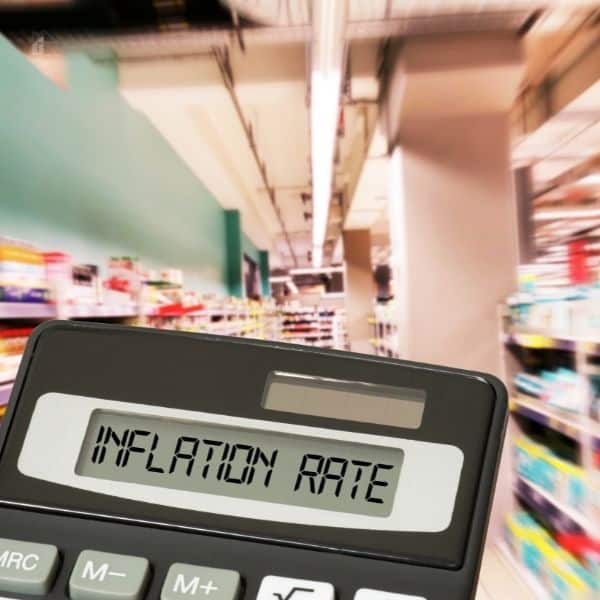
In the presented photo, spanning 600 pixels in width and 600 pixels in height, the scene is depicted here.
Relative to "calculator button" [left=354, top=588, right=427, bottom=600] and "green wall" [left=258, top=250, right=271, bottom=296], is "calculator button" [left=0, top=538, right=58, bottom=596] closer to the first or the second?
"calculator button" [left=354, top=588, right=427, bottom=600]

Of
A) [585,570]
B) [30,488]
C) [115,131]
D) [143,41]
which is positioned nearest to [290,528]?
[30,488]

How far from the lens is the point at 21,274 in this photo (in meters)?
1.81

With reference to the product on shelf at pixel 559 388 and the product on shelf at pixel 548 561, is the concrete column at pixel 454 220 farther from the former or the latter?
the product on shelf at pixel 548 561

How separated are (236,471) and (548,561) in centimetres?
264

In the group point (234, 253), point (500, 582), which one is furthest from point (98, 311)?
point (234, 253)

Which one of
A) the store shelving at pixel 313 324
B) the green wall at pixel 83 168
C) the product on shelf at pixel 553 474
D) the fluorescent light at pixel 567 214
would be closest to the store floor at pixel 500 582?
the product on shelf at pixel 553 474

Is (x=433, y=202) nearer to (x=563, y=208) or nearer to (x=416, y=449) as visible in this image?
(x=416, y=449)

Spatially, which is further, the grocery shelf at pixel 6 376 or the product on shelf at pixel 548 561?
the product on shelf at pixel 548 561

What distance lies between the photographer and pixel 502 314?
3346 mm

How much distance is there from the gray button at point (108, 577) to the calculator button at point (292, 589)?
4.1 inches

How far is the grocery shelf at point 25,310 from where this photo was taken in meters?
1.69

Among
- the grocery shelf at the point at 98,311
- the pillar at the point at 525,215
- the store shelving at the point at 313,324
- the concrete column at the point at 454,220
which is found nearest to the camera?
the grocery shelf at the point at 98,311

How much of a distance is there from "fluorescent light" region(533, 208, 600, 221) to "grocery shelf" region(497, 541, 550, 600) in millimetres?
5209

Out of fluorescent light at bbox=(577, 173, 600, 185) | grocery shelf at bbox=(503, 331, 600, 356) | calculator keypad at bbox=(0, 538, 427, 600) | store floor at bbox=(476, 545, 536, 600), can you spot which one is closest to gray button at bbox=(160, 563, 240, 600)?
calculator keypad at bbox=(0, 538, 427, 600)
